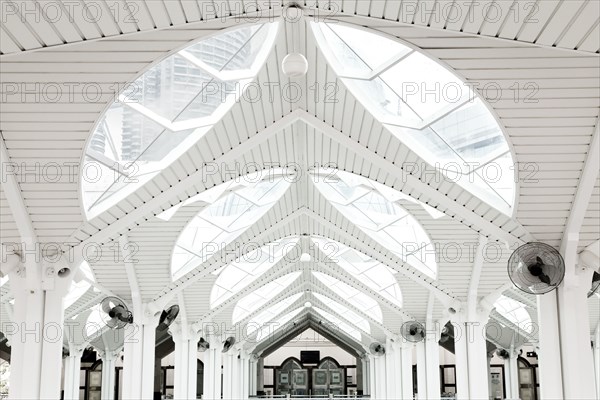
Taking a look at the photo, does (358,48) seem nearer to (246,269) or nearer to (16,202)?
(16,202)

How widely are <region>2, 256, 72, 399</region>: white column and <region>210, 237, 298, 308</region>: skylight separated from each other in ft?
31.8

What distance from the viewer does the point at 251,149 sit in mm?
14102

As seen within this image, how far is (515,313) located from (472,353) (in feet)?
39.6

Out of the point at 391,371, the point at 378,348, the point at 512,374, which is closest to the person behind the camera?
the point at 391,371

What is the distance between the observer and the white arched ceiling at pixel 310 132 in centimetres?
998

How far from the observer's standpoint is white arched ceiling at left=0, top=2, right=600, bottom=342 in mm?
9984

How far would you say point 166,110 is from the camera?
12.9m


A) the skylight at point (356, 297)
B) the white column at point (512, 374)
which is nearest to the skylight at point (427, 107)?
the skylight at point (356, 297)

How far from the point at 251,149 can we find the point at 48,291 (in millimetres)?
4475

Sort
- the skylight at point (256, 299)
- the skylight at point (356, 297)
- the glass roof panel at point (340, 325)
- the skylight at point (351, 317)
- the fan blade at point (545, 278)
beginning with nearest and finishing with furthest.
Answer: the fan blade at point (545, 278), the skylight at point (356, 297), the skylight at point (256, 299), the skylight at point (351, 317), the glass roof panel at point (340, 325)

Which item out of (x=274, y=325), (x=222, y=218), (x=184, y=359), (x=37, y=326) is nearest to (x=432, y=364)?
(x=184, y=359)

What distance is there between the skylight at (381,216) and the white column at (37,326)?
5891 millimetres

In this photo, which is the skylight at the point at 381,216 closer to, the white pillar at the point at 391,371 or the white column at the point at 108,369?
the white pillar at the point at 391,371

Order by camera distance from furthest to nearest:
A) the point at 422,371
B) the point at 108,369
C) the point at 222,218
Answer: the point at 108,369, the point at 422,371, the point at 222,218
